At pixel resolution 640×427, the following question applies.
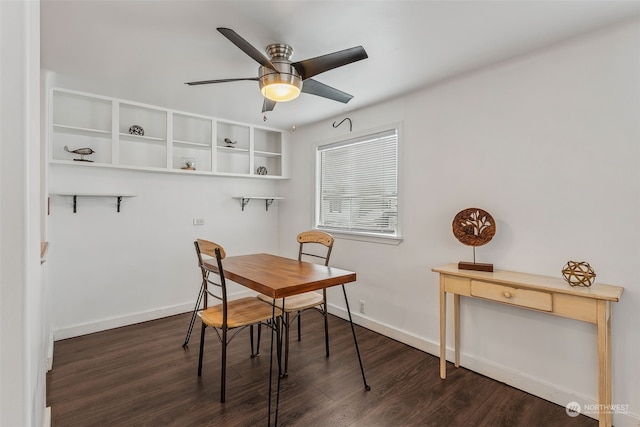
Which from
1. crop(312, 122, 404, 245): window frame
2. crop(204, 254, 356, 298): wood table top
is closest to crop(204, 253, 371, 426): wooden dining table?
crop(204, 254, 356, 298): wood table top

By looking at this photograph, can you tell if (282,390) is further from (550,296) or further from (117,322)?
(117,322)

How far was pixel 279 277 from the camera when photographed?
2115mm

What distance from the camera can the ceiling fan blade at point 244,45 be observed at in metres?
1.56

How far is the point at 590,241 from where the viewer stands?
6.49 ft

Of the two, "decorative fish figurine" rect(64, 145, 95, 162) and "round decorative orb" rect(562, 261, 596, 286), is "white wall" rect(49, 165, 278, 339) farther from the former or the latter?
"round decorative orb" rect(562, 261, 596, 286)

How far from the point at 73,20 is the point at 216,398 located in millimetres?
2563

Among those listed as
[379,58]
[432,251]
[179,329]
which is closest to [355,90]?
[379,58]

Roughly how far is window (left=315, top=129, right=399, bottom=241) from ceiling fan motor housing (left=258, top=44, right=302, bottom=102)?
1.46 meters

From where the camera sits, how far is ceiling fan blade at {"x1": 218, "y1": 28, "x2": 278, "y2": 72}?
1.56 meters

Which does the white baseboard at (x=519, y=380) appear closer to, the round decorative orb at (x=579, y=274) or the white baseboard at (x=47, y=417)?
the round decorative orb at (x=579, y=274)

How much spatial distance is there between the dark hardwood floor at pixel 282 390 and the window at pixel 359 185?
1265 mm

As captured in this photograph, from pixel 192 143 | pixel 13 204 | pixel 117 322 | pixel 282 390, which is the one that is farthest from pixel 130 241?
pixel 13 204

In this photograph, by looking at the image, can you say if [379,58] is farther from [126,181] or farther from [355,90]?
[126,181]

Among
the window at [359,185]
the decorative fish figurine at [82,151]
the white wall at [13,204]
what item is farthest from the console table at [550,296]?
the decorative fish figurine at [82,151]
